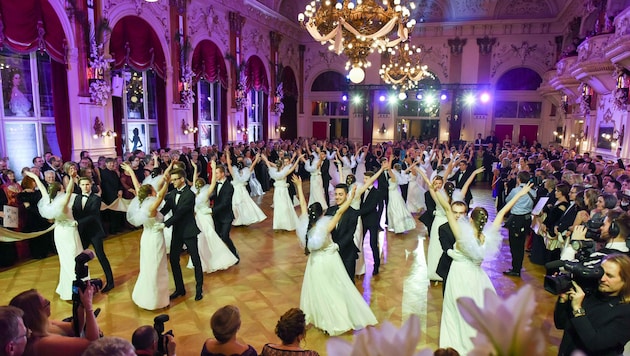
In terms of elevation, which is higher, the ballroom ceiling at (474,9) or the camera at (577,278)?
the ballroom ceiling at (474,9)

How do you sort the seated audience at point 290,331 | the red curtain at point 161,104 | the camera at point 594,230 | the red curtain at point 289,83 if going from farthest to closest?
the red curtain at point 289,83
the red curtain at point 161,104
the camera at point 594,230
the seated audience at point 290,331

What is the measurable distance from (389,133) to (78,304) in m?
21.8

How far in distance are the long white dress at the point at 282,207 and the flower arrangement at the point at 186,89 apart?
6.04 meters

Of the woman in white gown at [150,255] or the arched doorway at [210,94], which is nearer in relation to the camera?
the woman in white gown at [150,255]

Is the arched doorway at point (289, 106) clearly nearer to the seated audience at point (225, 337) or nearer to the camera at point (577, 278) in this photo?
the seated audience at point (225, 337)

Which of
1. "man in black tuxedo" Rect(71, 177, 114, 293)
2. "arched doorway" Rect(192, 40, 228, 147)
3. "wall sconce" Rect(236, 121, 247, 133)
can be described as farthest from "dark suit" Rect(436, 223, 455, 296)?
"wall sconce" Rect(236, 121, 247, 133)

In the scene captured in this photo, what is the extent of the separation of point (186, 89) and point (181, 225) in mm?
9183

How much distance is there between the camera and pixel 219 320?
2430 mm

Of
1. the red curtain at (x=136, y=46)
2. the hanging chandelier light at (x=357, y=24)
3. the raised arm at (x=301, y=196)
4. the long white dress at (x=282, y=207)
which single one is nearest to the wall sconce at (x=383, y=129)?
the red curtain at (x=136, y=46)

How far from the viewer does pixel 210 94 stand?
1620 cm

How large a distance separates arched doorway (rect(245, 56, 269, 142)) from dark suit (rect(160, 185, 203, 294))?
1254 cm

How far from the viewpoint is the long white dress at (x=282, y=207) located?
8.66 meters

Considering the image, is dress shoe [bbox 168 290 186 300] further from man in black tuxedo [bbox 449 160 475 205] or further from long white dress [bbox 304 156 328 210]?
man in black tuxedo [bbox 449 160 475 205]

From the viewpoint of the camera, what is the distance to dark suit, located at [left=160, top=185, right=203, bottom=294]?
5105 mm
